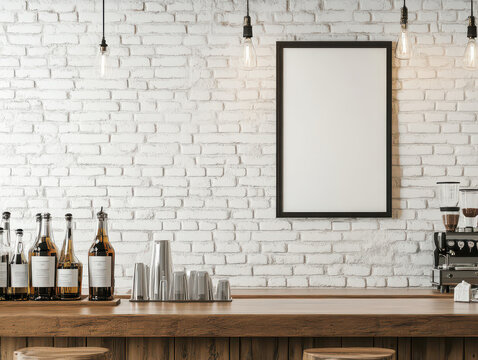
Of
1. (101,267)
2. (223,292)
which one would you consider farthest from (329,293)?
(101,267)

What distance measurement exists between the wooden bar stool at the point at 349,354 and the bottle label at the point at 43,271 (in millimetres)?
1011

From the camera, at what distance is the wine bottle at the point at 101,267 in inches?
91.6

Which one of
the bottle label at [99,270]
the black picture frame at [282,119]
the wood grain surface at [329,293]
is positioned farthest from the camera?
the black picture frame at [282,119]

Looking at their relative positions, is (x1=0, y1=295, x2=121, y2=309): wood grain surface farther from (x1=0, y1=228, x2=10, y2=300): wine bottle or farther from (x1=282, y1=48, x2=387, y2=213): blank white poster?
(x1=282, y1=48, x2=387, y2=213): blank white poster

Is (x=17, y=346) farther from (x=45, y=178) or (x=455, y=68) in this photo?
(x=455, y=68)

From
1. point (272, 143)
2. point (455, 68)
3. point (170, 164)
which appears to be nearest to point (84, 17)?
point (170, 164)

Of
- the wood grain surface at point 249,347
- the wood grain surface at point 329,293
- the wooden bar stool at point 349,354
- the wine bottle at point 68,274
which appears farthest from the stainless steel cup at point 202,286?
the wood grain surface at point 329,293

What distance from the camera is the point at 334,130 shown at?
392cm

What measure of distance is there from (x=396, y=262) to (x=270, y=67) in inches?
57.5

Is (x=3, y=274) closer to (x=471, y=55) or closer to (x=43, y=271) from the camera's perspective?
(x=43, y=271)

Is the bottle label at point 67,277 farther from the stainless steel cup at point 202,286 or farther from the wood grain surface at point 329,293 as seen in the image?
the wood grain surface at point 329,293

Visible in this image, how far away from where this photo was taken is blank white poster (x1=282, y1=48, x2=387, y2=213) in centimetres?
391

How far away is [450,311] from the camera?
2.19 metres

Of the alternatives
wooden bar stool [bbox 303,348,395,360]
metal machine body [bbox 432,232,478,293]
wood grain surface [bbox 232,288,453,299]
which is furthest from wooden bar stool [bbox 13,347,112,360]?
metal machine body [bbox 432,232,478,293]
